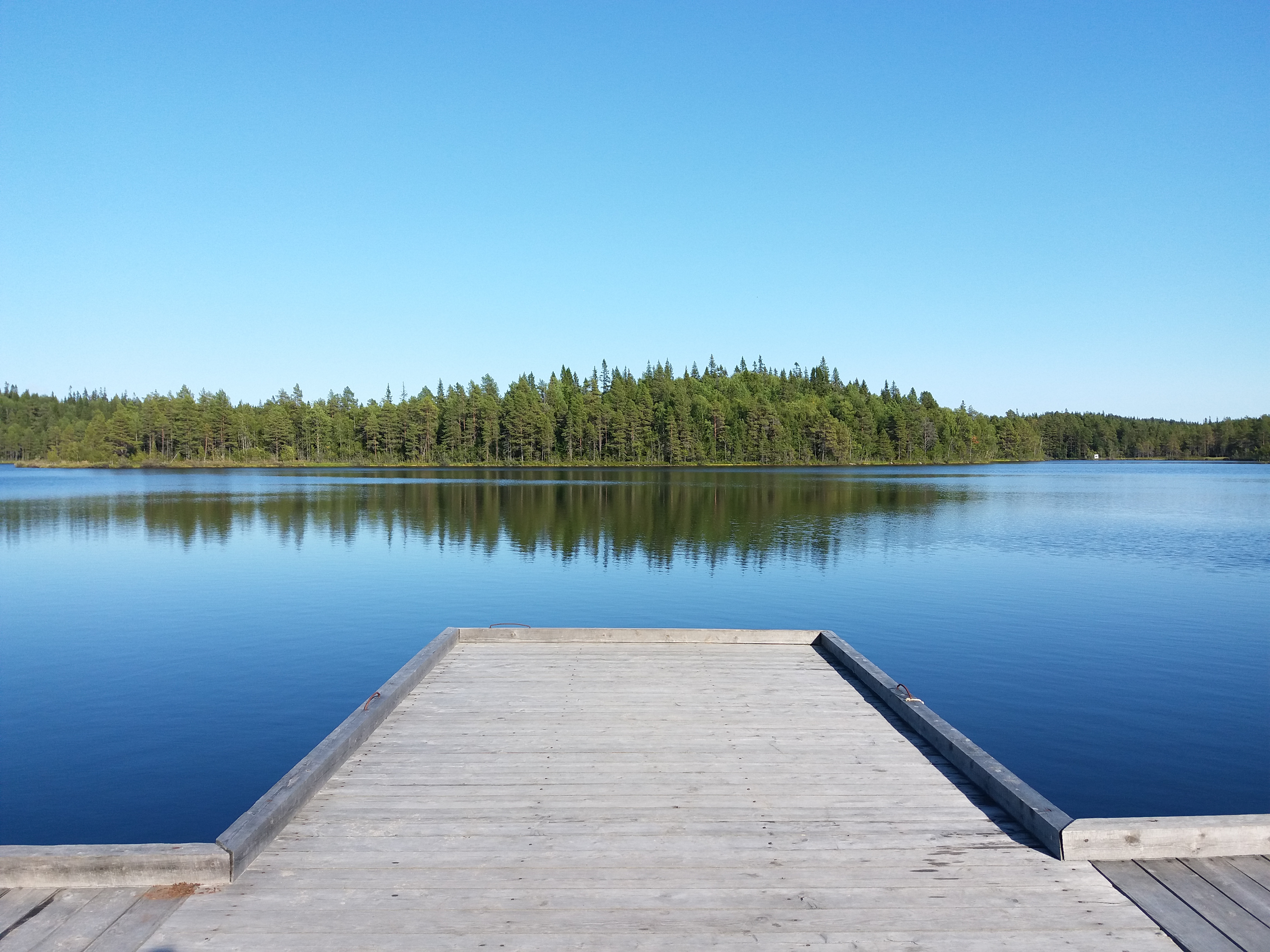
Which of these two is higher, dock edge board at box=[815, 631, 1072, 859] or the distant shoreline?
the distant shoreline

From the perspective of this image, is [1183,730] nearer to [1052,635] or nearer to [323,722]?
[1052,635]

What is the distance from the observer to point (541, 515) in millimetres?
35469

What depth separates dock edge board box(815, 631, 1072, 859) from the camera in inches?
163

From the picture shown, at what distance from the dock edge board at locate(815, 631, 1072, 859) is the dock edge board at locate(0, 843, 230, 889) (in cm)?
399

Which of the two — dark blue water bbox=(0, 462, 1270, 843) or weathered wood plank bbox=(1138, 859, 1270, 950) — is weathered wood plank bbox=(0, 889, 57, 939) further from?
weathered wood plank bbox=(1138, 859, 1270, 950)

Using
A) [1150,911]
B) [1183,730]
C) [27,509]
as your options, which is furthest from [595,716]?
[27,509]

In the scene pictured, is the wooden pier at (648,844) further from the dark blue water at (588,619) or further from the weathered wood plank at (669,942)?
the dark blue water at (588,619)

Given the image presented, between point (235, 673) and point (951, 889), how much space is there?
35.1 ft

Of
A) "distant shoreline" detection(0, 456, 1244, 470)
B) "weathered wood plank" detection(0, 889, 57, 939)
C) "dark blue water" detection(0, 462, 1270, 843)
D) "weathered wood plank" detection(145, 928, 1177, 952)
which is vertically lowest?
"dark blue water" detection(0, 462, 1270, 843)

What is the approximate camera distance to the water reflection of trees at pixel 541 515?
25.9 meters

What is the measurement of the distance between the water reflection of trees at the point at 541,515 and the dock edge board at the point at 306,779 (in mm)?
15401

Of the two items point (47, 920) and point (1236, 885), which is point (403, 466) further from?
point (1236, 885)

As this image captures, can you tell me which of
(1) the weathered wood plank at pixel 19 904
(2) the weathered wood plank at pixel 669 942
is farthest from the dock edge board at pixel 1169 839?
(1) the weathered wood plank at pixel 19 904

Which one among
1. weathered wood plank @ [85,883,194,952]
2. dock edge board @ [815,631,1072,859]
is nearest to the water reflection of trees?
dock edge board @ [815,631,1072,859]
